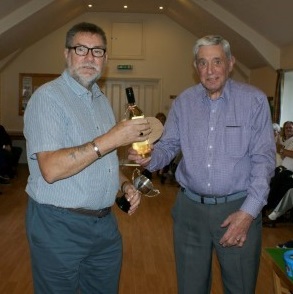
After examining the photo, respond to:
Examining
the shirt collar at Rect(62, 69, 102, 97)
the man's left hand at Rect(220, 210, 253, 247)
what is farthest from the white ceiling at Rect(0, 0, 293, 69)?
the shirt collar at Rect(62, 69, 102, 97)

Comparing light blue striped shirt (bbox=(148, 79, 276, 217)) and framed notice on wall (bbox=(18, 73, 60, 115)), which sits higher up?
framed notice on wall (bbox=(18, 73, 60, 115))

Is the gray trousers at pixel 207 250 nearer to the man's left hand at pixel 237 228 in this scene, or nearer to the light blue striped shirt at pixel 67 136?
the man's left hand at pixel 237 228

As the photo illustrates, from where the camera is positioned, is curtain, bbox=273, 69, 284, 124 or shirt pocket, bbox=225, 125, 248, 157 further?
curtain, bbox=273, 69, 284, 124

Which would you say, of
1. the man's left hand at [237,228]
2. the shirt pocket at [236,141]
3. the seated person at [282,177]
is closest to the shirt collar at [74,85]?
the shirt pocket at [236,141]

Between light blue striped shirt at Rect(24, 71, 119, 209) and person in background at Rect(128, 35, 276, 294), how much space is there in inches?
11.1

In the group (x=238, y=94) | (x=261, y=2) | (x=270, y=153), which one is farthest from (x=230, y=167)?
(x=261, y=2)

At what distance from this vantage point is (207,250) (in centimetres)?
203

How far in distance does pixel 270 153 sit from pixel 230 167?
0.64 feet

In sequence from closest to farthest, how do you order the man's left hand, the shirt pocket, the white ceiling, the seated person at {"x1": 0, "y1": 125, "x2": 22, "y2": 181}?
the man's left hand → the shirt pocket → the white ceiling → the seated person at {"x1": 0, "y1": 125, "x2": 22, "y2": 181}

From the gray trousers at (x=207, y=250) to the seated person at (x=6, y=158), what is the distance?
227 inches

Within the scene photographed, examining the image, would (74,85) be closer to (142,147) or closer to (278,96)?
(142,147)

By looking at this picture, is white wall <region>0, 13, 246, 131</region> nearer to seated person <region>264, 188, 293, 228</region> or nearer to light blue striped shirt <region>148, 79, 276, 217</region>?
seated person <region>264, 188, 293, 228</region>

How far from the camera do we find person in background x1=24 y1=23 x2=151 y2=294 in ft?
4.85

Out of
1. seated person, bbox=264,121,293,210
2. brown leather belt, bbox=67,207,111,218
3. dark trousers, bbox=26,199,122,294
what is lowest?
seated person, bbox=264,121,293,210
